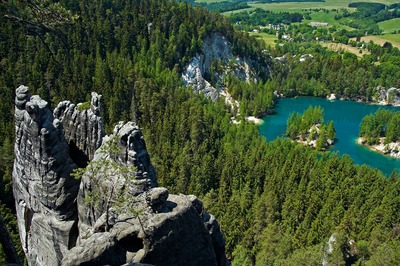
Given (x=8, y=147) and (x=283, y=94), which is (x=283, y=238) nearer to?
(x=8, y=147)

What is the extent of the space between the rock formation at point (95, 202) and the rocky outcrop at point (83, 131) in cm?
7

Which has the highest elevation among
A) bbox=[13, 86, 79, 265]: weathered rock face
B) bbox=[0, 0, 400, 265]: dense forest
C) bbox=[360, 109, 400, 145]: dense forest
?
bbox=[13, 86, 79, 265]: weathered rock face

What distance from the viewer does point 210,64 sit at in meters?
128

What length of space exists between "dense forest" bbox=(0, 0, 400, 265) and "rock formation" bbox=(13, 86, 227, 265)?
15.3 ft

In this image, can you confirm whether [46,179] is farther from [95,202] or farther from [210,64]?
[210,64]

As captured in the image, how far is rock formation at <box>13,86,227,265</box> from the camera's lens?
1544 centimetres

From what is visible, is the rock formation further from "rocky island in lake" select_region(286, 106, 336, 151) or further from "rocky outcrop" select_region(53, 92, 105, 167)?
"rocky island in lake" select_region(286, 106, 336, 151)

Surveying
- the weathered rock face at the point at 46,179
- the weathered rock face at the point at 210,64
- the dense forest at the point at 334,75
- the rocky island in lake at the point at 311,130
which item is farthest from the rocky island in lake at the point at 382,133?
the weathered rock face at the point at 46,179

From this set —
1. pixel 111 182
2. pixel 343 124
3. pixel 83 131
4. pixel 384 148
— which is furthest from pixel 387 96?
pixel 111 182

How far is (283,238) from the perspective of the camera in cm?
4328

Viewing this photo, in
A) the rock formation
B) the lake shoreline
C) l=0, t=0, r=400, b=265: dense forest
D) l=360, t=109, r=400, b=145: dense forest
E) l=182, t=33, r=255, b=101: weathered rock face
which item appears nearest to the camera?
the rock formation

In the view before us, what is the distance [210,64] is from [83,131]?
106516 millimetres

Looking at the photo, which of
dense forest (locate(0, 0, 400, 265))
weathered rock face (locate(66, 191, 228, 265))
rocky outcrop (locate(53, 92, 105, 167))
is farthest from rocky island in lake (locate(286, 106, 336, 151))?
weathered rock face (locate(66, 191, 228, 265))

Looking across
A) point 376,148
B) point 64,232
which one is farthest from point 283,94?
point 64,232
